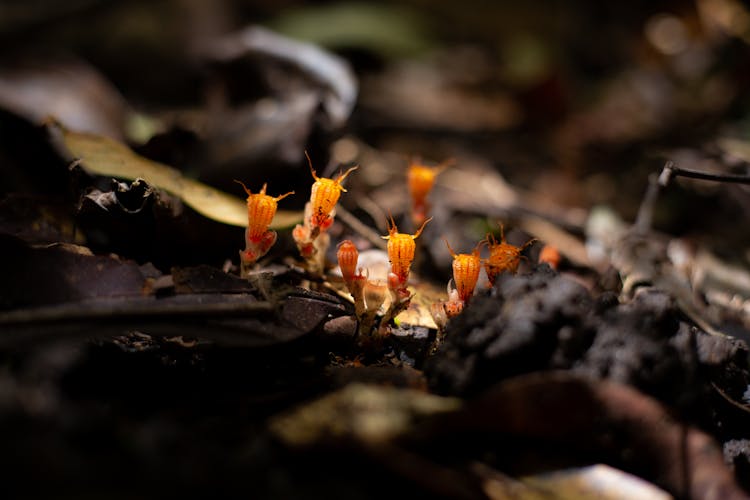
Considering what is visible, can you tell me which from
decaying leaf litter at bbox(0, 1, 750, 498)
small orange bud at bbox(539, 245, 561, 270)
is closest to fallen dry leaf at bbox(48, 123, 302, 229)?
decaying leaf litter at bbox(0, 1, 750, 498)

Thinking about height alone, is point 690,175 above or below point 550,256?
above

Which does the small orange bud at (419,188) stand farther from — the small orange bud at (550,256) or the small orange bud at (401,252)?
the small orange bud at (401,252)

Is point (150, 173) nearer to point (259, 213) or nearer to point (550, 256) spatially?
point (259, 213)

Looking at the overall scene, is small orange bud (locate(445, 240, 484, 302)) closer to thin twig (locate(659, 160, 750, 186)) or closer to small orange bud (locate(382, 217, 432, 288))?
small orange bud (locate(382, 217, 432, 288))

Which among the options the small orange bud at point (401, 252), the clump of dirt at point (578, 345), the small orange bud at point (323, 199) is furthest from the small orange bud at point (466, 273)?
the small orange bud at point (323, 199)

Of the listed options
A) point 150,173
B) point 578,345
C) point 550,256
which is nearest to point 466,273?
point 578,345

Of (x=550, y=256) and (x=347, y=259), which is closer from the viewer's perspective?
(x=347, y=259)

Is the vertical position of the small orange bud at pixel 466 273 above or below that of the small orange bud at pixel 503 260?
below
